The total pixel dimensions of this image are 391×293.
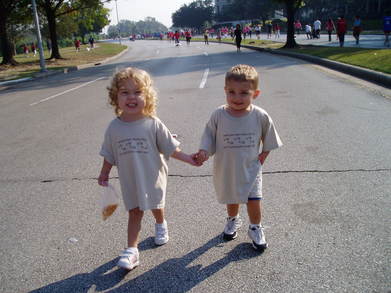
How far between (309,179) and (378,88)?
6255mm

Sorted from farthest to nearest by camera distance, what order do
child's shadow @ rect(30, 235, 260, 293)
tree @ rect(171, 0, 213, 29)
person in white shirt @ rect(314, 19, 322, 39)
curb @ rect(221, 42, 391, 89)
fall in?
tree @ rect(171, 0, 213, 29), person in white shirt @ rect(314, 19, 322, 39), curb @ rect(221, 42, 391, 89), child's shadow @ rect(30, 235, 260, 293)

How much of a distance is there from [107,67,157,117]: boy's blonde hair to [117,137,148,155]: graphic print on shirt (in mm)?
197

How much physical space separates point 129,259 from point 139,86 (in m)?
1.21

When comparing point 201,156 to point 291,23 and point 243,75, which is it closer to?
point 243,75

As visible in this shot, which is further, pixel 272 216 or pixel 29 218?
pixel 29 218

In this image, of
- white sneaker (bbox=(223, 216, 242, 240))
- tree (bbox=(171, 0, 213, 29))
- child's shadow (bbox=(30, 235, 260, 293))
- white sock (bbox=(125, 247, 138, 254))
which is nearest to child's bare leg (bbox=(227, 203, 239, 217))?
white sneaker (bbox=(223, 216, 242, 240))

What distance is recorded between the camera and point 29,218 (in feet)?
11.6

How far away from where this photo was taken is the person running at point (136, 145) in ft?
8.35

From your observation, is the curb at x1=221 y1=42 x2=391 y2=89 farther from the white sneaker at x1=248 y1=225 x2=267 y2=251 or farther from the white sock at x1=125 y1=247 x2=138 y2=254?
the white sock at x1=125 y1=247 x2=138 y2=254

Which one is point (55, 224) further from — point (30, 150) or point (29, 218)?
point (30, 150)

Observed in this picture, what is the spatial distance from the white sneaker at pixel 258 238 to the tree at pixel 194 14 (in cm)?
A: 13062

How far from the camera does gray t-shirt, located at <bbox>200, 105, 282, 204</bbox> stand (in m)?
2.64

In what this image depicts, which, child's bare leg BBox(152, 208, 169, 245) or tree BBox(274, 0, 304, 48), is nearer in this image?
child's bare leg BBox(152, 208, 169, 245)

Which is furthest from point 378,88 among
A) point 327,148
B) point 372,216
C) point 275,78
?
point 372,216
